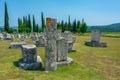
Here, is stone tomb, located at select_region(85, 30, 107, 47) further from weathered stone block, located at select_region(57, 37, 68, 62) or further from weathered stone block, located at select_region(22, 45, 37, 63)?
weathered stone block, located at select_region(22, 45, 37, 63)

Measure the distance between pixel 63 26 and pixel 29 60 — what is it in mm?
60805

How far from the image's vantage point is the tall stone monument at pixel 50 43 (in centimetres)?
1011

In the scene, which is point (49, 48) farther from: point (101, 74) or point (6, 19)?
point (6, 19)

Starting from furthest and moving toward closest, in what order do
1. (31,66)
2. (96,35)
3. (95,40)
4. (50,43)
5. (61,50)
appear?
(96,35) < (95,40) < (61,50) < (31,66) < (50,43)

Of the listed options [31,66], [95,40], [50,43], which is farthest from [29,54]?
[95,40]

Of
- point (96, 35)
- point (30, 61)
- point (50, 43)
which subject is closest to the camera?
point (50, 43)

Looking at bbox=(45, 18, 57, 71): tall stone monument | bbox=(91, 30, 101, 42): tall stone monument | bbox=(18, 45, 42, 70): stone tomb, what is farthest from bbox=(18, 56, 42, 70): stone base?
bbox=(91, 30, 101, 42): tall stone monument

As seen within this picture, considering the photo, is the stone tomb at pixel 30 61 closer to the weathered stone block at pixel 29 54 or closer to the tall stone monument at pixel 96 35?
the weathered stone block at pixel 29 54

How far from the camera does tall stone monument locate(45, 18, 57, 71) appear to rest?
10109mm

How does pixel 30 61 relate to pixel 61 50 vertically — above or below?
below

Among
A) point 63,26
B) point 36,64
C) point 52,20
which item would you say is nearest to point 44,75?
point 36,64

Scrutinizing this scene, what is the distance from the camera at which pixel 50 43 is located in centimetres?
1022

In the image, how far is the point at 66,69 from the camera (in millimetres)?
10922

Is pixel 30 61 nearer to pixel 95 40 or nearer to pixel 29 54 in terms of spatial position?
pixel 29 54
